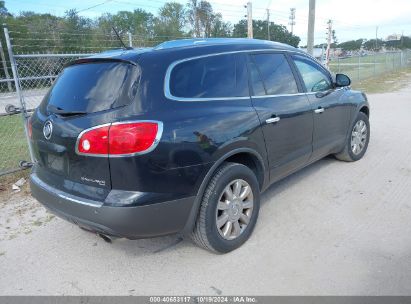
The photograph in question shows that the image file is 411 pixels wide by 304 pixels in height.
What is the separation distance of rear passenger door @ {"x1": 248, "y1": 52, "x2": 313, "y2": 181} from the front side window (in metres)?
0.22

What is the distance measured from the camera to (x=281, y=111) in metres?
3.81

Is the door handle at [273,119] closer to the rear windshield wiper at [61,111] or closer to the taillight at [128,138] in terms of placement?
the taillight at [128,138]

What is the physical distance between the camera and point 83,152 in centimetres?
275

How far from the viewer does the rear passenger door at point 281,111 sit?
3.63 meters

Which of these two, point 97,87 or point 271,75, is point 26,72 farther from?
point 271,75

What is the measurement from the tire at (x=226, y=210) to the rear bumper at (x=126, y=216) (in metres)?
0.20

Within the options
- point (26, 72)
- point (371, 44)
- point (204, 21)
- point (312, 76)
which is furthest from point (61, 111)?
point (371, 44)

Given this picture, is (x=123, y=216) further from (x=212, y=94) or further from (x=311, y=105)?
(x=311, y=105)

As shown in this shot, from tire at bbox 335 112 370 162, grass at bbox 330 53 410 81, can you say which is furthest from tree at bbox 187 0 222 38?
tire at bbox 335 112 370 162

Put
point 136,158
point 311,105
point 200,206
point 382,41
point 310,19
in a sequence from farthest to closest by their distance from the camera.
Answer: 1. point 382,41
2. point 310,19
3. point 311,105
4. point 200,206
5. point 136,158

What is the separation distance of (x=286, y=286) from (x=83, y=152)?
5.99 feet

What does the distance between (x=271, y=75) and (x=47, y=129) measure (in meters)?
2.20

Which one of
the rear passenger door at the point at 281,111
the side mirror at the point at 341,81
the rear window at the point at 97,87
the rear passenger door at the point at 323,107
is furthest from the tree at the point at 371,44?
the rear window at the point at 97,87

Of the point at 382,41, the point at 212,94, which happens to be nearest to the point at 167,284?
the point at 212,94
